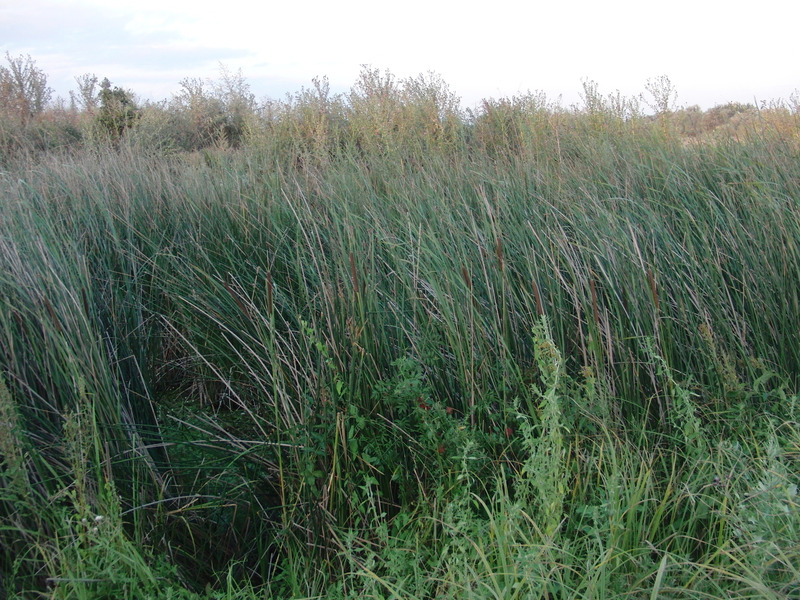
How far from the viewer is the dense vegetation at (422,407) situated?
66.1 inches

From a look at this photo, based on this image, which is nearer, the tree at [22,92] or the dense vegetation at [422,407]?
the dense vegetation at [422,407]

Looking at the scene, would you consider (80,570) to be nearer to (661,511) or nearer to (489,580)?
(489,580)

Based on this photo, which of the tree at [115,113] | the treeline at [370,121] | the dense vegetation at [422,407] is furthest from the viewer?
the tree at [115,113]

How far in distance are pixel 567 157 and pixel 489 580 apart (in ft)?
13.5

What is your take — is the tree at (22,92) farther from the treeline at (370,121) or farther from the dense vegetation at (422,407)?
the dense vegetation at (422,407)

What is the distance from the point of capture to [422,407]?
2.09 m

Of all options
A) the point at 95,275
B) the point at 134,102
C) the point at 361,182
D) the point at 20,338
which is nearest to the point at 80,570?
the point at 20,338

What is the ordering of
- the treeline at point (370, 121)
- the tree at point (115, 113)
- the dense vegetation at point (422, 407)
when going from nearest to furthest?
the dense vegetation at point (422, 407) < the treeline at point (370, 121) < the tree at point (115, 113)

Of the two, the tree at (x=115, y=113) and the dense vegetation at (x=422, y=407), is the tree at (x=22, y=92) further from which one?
the dense vegetation at (x=422, y=407)

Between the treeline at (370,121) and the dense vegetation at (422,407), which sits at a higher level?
the treeline at (370,121)

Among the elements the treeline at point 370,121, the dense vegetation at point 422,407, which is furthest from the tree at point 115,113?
the dense vegetation at point 422,407

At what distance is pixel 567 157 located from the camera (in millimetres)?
5105

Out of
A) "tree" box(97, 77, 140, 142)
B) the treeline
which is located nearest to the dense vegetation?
the treeline

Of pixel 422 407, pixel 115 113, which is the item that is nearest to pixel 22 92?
pixel 115 113
